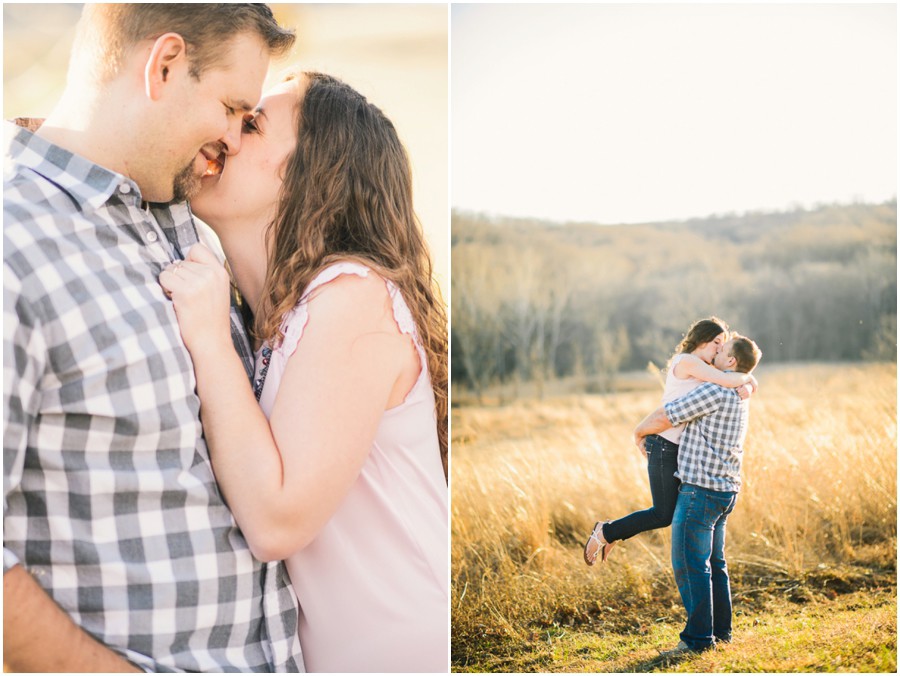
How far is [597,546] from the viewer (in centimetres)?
254

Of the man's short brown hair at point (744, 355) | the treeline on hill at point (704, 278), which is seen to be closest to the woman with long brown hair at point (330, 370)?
the man's short brown hair at point (744, 355)

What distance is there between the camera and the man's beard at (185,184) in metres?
1.88

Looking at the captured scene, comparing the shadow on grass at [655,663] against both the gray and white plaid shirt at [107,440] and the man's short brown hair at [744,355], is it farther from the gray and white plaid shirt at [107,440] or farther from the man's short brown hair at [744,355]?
the gray and white plaid shirt at [107,440]

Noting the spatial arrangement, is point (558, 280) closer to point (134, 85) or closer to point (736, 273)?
point (736, 273)

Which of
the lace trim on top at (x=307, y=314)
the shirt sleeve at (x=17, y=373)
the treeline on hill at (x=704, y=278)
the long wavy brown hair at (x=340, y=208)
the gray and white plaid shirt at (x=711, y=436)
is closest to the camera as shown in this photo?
the shirt sleeve at (x=17, y=373)

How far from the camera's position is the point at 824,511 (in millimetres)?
2682

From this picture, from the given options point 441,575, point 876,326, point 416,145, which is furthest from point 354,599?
point 876,326

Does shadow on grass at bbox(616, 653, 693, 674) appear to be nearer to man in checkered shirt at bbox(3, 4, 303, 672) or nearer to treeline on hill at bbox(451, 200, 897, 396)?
treeline on hill at bbox(451, 200, 897, 396)

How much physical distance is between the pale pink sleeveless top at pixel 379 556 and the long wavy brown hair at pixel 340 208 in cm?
8

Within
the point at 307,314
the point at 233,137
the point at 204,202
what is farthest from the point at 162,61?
the point at 307,314

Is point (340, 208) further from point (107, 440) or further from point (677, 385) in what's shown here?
point (677, 385)

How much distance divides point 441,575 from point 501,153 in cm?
160

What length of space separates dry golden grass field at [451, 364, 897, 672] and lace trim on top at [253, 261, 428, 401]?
40.0 inches

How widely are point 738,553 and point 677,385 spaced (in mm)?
565
